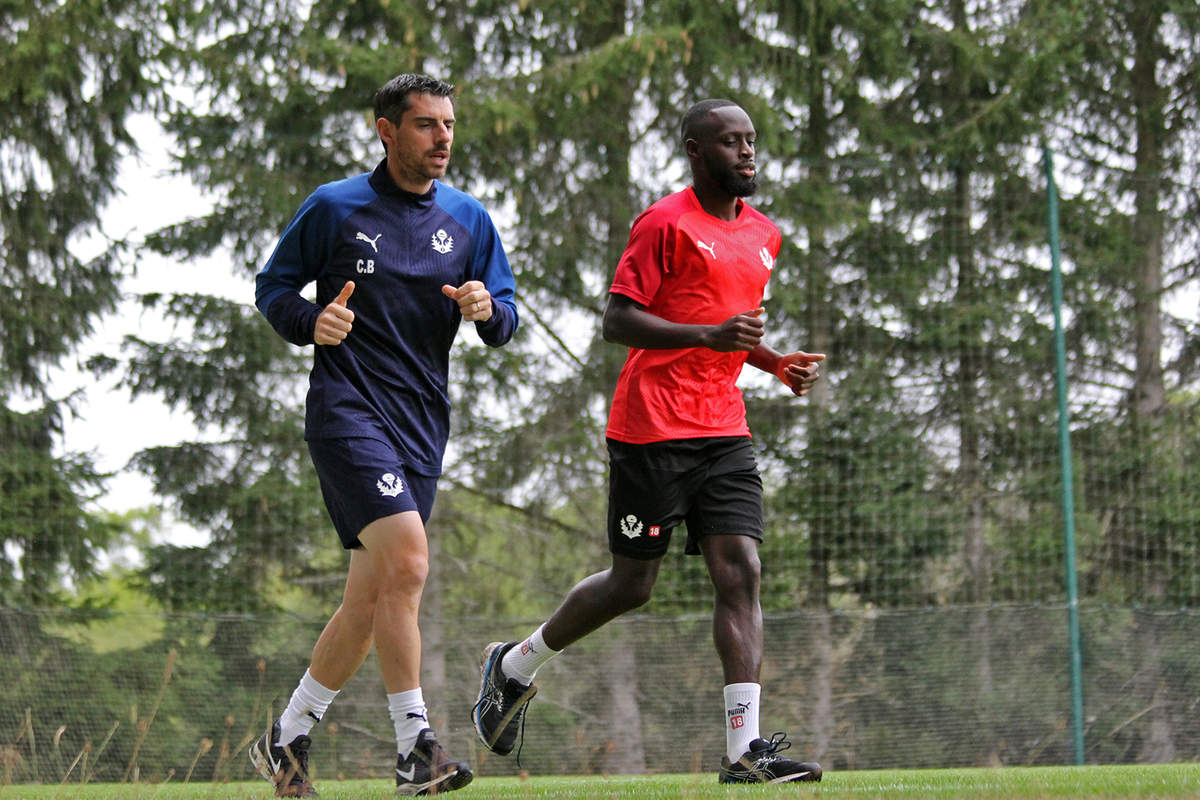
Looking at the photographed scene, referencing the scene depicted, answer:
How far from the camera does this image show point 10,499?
33.0ft

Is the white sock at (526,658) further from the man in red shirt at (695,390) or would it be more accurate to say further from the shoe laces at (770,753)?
the shoe laces at (770,753)

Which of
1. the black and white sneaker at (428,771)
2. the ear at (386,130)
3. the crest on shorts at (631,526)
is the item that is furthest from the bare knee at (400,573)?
the ear at (386,130)

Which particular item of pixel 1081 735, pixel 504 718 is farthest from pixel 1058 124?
pixel 504 718

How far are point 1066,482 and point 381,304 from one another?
247 inches

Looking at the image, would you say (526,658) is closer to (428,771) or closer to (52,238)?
(428,771)

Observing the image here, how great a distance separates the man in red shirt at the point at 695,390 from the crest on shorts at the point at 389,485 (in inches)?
36.4

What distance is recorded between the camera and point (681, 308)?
4691 millimetres

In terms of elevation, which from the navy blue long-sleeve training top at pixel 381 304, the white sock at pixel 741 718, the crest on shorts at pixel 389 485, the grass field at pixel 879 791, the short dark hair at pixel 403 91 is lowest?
the grass field at pixel 879 791

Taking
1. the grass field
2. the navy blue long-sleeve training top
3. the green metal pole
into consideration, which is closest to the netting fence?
the green metal pole

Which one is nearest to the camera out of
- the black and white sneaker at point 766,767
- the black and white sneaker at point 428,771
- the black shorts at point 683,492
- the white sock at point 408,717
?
the black and white sneaker at point 428,771

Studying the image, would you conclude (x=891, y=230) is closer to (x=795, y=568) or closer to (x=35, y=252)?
(x=795, y=568)

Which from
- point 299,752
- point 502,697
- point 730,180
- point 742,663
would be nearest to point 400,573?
point 299,752

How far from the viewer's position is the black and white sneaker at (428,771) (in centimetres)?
378

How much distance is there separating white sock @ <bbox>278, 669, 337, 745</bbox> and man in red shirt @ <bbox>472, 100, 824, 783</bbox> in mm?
963
